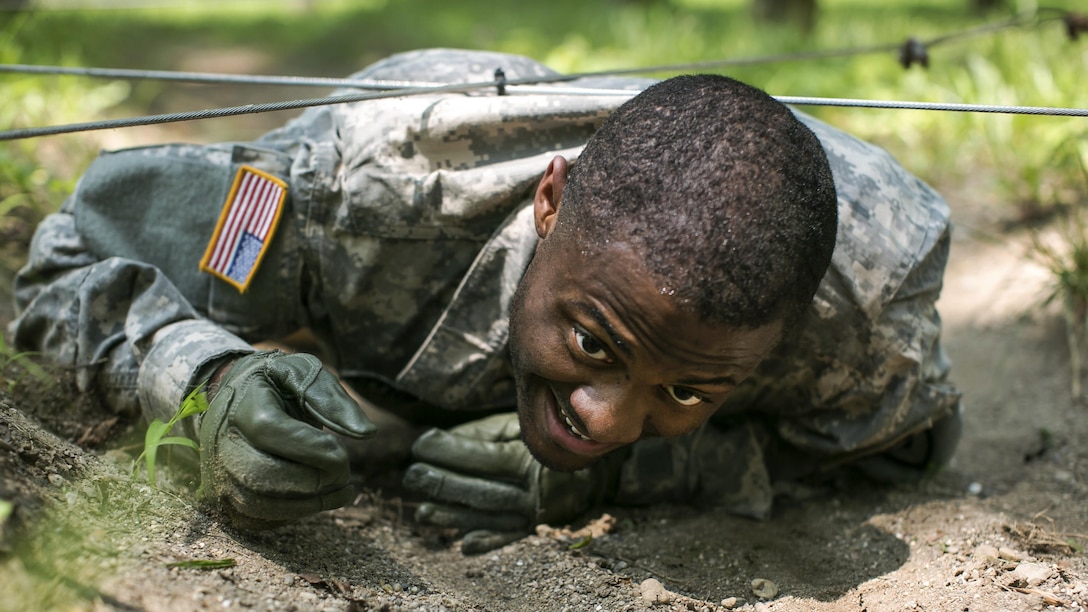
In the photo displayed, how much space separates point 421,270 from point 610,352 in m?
0.59

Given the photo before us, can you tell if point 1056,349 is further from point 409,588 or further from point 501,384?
point 409,588

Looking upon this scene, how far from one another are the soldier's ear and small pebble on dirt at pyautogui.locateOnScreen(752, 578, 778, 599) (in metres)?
0.72

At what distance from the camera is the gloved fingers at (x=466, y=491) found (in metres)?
1.83

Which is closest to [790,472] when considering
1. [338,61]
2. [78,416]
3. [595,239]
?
[595,239]

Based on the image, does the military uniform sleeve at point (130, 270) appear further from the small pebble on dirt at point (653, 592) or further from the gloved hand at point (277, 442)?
the small pebble on dirt at point (653, 592)

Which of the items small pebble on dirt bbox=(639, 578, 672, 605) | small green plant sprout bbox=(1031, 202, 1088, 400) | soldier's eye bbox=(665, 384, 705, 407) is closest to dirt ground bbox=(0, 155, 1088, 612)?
small pebble on dirt bbox=(639, 578, 672, 605)

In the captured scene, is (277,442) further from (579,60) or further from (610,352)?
(579,60)

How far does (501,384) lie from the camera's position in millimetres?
1977

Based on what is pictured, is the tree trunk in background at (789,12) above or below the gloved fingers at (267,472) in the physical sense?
above

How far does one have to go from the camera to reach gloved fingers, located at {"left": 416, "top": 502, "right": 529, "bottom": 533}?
181cm

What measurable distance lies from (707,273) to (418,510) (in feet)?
2.64

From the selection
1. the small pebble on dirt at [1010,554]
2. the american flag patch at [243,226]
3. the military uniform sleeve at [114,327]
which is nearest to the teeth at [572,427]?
the military uniform sleeve at [114,327]

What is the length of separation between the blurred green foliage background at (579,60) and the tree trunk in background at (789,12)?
9cm

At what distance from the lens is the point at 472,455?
1.87 m
